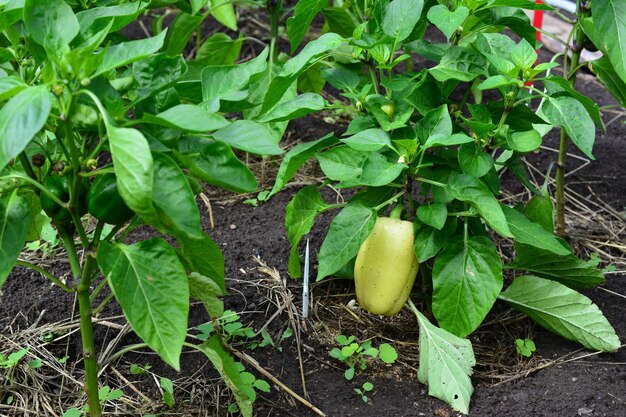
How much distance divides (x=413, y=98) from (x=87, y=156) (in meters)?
0.75

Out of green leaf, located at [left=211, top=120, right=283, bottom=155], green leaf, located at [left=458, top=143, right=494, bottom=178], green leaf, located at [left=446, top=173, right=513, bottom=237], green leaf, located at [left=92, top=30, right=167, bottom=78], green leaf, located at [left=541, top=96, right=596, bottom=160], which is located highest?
green leaf, located at [left=92, top=30, right=167, bottom=78]

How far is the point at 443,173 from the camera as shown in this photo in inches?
71.8

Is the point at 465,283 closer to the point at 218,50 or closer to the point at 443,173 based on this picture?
the point at 443,173

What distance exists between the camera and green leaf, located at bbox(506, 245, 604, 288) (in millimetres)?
1954

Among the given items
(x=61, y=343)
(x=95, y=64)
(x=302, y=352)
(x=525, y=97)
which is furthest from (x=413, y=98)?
(x=61, y=343)

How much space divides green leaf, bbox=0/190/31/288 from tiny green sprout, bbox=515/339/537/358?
1.17 metres

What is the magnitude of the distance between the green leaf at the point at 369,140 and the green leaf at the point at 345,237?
0.49 ft

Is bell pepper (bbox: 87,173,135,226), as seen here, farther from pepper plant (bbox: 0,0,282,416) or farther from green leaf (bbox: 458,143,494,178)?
green leaf (bbox: 458,143,494,178)

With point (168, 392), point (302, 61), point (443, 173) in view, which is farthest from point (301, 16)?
point (168, 392)

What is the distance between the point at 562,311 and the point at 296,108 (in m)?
0.80

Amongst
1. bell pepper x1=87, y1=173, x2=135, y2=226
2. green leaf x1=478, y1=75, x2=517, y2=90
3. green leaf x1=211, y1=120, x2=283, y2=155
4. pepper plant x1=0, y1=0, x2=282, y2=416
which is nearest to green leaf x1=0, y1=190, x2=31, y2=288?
pepper plant x1=0, y1=0, x2=282, y2=416

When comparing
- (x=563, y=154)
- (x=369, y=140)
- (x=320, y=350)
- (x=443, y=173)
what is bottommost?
(x=320, y=350)

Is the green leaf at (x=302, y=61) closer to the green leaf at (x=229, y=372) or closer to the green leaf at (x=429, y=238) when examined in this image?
the green leaf at (x=429, y=238)

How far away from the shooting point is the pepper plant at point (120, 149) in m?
1.16
